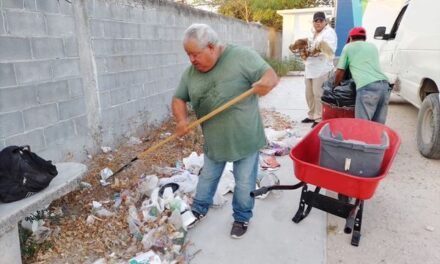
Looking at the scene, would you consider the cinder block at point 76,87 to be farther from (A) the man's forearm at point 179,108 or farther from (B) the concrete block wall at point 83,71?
(A) the man's forearm at point 179,108

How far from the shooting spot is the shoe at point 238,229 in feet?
9.33

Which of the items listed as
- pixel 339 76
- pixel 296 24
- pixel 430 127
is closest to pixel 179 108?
pixel 339 76

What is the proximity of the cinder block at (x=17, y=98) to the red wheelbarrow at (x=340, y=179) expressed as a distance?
210 cm

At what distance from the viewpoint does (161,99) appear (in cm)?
570

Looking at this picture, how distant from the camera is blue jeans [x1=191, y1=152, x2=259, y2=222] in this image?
108 inches

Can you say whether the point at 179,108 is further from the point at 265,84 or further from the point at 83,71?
the point at 83,71

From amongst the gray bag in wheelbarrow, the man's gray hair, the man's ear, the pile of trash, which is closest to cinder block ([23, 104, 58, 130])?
the pile of trash

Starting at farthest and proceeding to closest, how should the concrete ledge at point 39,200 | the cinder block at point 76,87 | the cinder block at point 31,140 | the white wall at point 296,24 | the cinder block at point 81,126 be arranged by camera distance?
1. the white wall at point 296,24
2. the cinder block at point 81,126
3. the cinder block at point 76,87
4. the cinder block at point 31,140
5. the concrete ledge at point 39,200

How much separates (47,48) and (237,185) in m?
2.18

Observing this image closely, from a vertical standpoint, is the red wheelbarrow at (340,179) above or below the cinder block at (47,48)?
below

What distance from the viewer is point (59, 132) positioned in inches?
139

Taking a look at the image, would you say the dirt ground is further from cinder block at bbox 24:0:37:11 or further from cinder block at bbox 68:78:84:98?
cinder block at bbox 24:0:37:11

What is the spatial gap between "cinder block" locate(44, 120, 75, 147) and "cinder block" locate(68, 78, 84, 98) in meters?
0.30

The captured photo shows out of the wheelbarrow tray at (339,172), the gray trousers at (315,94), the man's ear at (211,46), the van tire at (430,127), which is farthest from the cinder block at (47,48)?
the van tire at (430,127)
